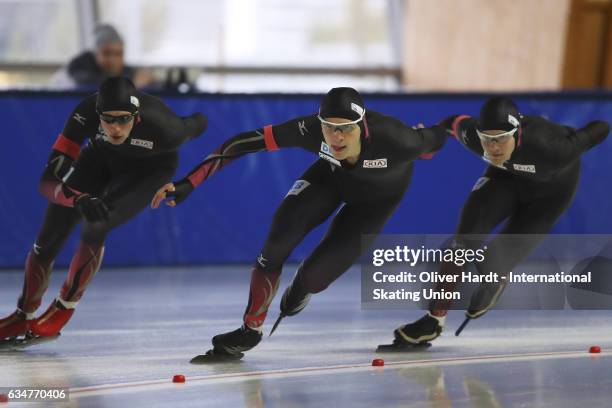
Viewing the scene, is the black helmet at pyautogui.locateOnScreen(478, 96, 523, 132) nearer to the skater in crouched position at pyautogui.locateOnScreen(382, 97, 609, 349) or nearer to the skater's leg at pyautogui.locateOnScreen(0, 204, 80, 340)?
the skater in crouched position at pyautogui.locateOnScreen(382, 97, 609, 349)

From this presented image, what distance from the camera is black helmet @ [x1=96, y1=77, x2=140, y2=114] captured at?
5.41 meters

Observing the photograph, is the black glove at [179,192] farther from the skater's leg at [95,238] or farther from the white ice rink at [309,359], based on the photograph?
Result: the white ice rink at [309,359]

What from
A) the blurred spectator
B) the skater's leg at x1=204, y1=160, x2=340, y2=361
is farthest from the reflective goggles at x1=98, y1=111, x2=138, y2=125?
the blurred spectator

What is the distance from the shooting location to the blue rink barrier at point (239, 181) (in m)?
8.71

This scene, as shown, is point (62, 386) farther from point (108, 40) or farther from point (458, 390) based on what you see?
point (108, 40)

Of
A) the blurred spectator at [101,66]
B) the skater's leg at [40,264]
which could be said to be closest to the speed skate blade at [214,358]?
the skater's leg at [40,264]

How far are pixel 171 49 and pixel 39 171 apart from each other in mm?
8653

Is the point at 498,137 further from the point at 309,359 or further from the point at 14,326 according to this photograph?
the point at 14,326

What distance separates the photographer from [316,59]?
17.8 m

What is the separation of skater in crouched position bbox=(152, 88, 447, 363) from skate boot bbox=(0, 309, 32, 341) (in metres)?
1.06

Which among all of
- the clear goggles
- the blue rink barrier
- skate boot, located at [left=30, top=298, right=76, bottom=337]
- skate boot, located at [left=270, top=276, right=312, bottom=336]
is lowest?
the blue rink barrier

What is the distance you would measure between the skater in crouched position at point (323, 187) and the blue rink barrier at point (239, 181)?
11.1 feet

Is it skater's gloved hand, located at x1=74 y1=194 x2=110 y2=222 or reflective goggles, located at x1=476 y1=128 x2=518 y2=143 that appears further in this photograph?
reflective goggles, located at x1=476 y1=128 x2=518 y2=143

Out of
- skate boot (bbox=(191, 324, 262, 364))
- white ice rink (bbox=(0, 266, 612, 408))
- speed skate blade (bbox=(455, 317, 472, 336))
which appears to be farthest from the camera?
speed skate blade (bbox=(455, 317, 472, 336))
